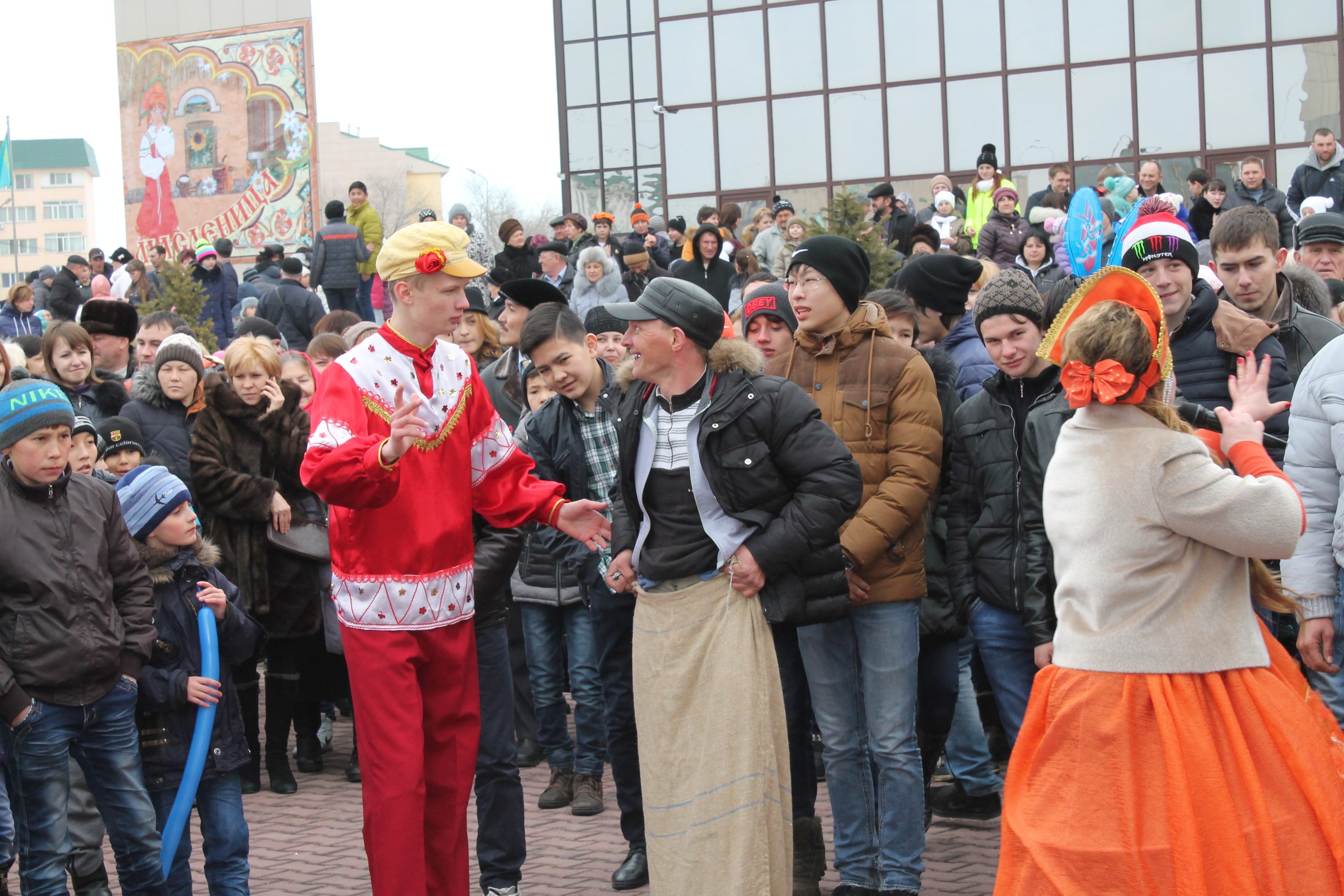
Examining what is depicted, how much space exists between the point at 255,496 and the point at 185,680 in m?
2.22

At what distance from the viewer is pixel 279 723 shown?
736 centimetres

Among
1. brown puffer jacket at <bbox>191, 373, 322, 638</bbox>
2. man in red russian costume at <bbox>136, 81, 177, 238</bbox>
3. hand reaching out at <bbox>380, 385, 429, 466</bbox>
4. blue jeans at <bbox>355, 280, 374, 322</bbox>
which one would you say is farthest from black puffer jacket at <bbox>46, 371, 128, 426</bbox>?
man in red russian costume at <bbox>136, 81, 177, 238</bbox>

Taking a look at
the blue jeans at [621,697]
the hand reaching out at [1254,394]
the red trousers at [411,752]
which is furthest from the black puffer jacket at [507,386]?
the hand reaching out at [1254,394]

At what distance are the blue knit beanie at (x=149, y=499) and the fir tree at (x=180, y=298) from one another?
31.9 feet

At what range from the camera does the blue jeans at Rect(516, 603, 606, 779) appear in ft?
21.8

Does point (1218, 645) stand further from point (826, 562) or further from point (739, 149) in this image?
point (739, 149)

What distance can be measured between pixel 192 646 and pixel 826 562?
249cm

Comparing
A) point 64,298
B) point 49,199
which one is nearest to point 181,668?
point 64,298

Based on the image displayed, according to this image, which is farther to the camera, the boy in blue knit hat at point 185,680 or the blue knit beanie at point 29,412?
the boy in blue knit hat at point 185,680

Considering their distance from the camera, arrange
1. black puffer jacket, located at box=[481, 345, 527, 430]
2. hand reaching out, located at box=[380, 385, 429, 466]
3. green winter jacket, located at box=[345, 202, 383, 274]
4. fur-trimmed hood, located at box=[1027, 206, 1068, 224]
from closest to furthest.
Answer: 1. hand reaching out, located at box=[380, 385, 429, 466]
2. black puffer jacket, located at box=[481, 345, 527, 430]
3. fur-trimmed hood, located at box=[1027, 206, 1068, 224]
4. green winter jacket, located at box=[345, 202, 383, 274]

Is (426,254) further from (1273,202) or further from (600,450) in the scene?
(1273,202)

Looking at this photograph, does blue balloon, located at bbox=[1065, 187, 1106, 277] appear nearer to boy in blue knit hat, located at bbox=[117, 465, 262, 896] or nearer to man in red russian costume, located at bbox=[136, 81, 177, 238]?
boy in blue knit hat, located at bbox=[117, 465, 262, 896]

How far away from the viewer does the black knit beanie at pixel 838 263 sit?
5.00m

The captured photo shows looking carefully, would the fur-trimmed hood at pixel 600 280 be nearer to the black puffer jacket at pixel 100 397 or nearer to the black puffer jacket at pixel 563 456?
the black puffer jacket at pixel 100 397
